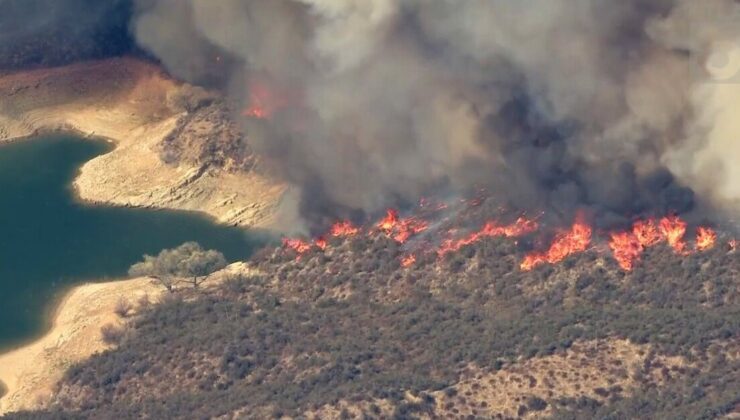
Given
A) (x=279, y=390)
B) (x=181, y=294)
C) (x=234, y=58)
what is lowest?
(x=279, y=390)

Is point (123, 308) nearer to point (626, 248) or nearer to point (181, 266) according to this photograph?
point (181, 266)

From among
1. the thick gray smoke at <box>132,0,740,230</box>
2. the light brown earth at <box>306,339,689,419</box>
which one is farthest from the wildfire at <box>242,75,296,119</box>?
the light brown earth at <box>306,339,689,419</box>

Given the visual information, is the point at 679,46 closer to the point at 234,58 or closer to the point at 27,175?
the point at 234,58

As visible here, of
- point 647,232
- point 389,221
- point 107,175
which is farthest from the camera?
point 107,175

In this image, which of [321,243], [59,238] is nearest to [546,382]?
[321,243]

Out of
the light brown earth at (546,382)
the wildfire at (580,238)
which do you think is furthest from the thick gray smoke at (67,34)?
the light brown earth at (546,382)

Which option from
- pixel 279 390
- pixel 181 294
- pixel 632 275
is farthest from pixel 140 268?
pixel 632 275
